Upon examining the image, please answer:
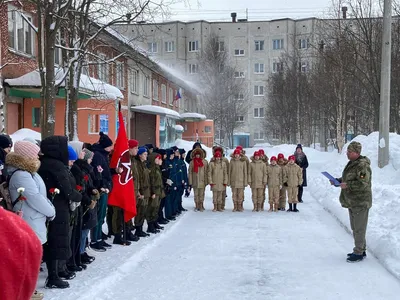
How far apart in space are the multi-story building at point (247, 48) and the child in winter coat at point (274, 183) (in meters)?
53.5

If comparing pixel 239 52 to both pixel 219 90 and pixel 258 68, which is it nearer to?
pixel 258 68

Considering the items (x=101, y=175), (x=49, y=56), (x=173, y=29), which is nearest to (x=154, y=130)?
(x=49, y=56)

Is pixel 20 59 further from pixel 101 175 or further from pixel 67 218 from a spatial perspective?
pixel 67 218

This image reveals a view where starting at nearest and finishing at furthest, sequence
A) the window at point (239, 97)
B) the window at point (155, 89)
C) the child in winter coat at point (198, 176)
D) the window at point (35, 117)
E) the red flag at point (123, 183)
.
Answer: the red flag at point (123, 183) < the child in winter coat at point (198, 176) < the window at point (35, 117) < the window at point (155, 89) < the window at point (239, 97)

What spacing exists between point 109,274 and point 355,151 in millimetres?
3978

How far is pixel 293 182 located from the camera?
1382 cm

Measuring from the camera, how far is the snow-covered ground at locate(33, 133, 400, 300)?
19.4 feet

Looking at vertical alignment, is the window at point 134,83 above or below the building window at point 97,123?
above

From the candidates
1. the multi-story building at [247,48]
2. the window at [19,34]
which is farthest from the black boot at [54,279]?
the multi-story building at [247,48]

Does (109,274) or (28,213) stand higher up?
(28,213)

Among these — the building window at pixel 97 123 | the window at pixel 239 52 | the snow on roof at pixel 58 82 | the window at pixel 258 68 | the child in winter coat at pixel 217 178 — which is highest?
the window at pixel 239 52

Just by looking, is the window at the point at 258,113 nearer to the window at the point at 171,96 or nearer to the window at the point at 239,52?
the window at the point at 239,52

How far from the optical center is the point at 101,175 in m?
7.97

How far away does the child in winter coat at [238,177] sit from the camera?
541 inches
